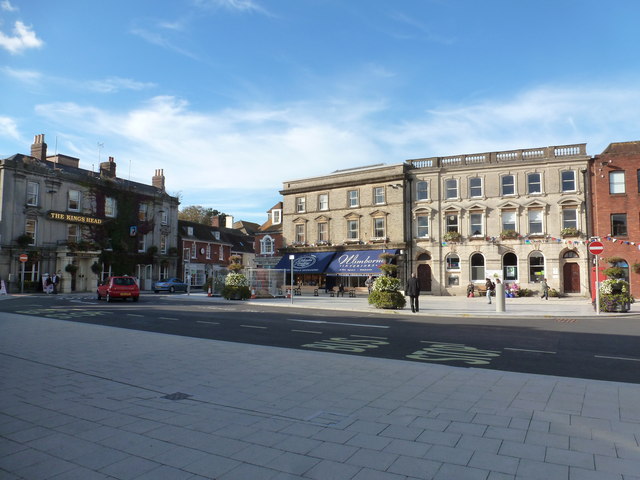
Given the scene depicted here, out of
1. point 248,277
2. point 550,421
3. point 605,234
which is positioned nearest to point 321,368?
point 550,421

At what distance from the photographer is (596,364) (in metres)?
8.29

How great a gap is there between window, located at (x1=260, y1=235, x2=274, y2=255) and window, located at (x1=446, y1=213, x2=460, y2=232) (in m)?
20.2

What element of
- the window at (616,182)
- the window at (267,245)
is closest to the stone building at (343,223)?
the window at (267,245)

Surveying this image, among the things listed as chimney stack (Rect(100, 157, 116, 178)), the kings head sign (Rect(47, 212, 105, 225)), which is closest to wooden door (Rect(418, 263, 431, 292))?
the kings head sign (Rect(47, 212, 105, 225))

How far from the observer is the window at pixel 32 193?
3825 centimetres

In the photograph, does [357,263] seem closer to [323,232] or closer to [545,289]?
[323,232]

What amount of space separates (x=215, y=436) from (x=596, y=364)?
729cm

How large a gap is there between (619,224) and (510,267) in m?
7.80

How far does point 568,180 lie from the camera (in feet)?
108

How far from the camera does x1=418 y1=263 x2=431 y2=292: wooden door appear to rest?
37.0 meters

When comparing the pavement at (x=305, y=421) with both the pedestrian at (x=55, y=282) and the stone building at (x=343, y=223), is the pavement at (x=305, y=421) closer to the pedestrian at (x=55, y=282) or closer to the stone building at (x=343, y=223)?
the stone building at (x=343, y=223)

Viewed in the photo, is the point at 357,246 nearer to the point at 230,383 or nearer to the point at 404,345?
the point at 404,345

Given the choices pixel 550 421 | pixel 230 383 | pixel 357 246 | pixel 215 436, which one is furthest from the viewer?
pixel 357 246

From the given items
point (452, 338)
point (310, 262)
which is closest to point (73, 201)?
point (310, 262)
